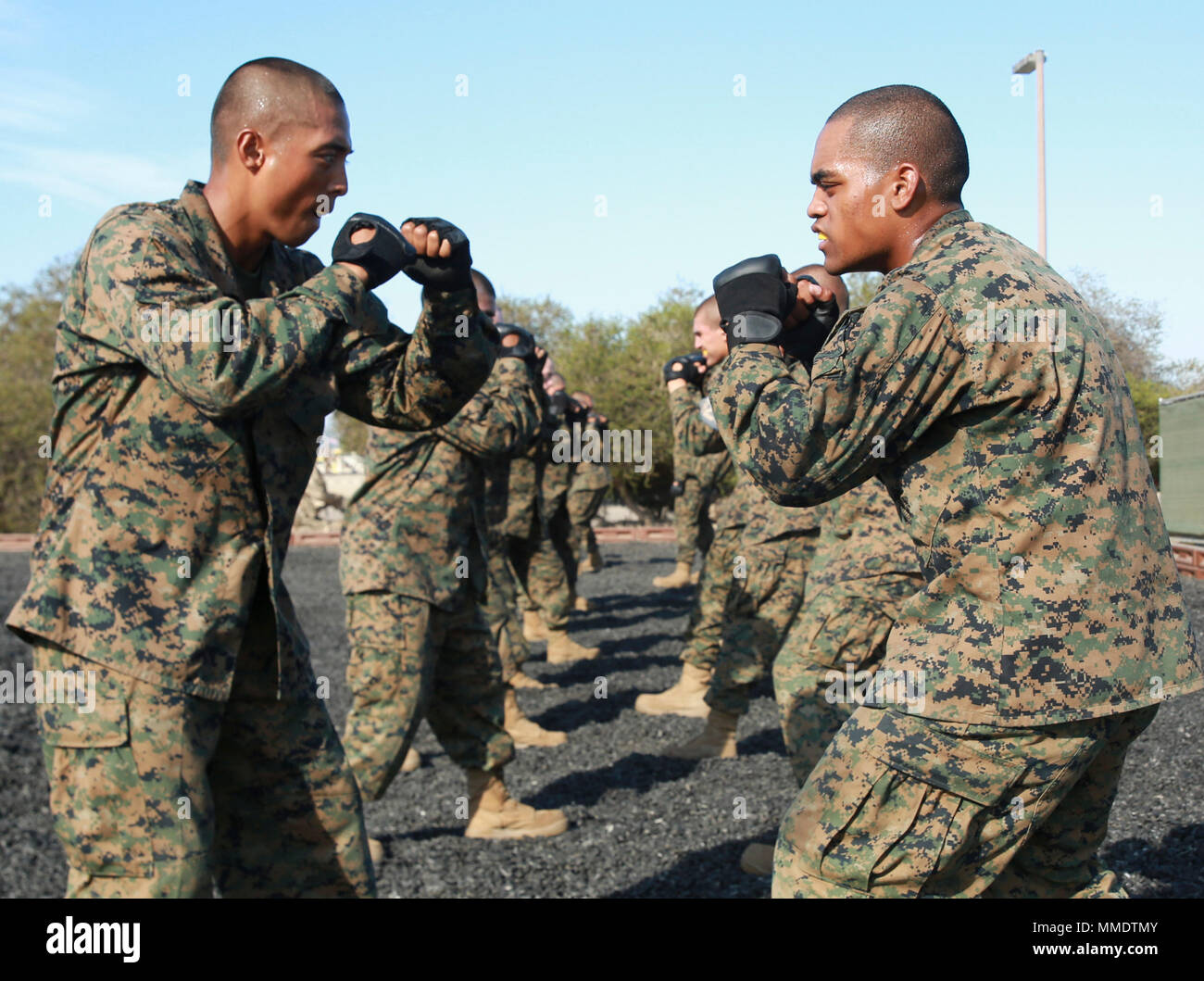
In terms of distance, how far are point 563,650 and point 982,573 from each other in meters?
7.78

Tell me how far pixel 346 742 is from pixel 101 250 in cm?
258

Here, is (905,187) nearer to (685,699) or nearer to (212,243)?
(212,243)

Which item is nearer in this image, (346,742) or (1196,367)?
(346,742)

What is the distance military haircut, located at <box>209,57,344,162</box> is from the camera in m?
2.82

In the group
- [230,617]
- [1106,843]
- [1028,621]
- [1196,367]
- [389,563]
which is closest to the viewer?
[1028,621]

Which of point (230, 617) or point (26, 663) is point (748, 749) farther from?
point (26, 663)

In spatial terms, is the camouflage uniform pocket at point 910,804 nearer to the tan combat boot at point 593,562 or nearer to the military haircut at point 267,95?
the military haircut at point 267,95

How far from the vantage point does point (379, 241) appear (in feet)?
9.18

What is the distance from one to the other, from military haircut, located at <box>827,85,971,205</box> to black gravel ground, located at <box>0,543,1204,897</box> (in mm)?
2700

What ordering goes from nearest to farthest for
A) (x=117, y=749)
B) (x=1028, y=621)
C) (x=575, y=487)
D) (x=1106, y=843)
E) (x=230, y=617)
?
(x=1028, y=621)
(x=117, y=749)
(x=230, y=617)
(x=1106, y=843)
(x=575, y=487)

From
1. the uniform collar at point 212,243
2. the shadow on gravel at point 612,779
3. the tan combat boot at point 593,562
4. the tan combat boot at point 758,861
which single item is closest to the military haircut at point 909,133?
the uniform collar at point 212,243

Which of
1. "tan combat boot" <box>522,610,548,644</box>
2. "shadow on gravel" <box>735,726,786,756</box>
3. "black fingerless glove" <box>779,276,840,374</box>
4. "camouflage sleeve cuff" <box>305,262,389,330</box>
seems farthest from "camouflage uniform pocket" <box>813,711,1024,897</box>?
"tan combat boot" <box>522,610,548,644</box>

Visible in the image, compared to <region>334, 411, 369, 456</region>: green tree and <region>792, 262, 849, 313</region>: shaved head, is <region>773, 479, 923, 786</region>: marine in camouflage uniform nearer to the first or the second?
<region>792, 262, 849, 313</region>: shaved head
